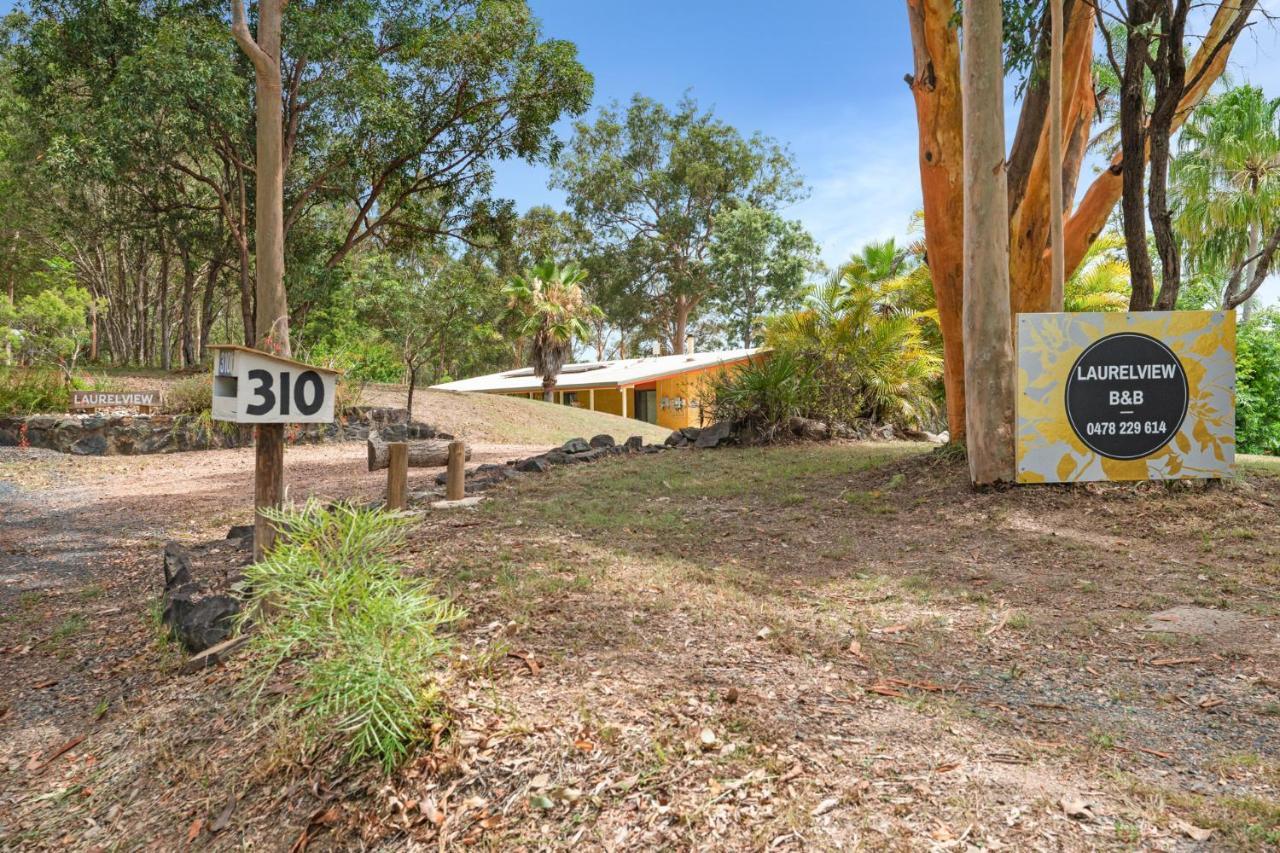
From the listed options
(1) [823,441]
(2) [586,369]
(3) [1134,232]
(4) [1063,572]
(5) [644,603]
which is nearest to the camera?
(5) [644,603]

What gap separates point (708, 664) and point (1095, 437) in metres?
4.54

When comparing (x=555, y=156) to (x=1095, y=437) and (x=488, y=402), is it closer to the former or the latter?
(x=488, y=402)

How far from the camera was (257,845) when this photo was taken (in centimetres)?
237

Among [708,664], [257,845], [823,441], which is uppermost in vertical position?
[823,441]

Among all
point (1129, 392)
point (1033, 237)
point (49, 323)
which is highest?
point (49, 323)

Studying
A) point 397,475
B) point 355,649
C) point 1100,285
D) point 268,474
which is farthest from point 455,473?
point 1100,285

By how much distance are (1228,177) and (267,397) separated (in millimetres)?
24621

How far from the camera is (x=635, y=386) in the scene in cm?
2872

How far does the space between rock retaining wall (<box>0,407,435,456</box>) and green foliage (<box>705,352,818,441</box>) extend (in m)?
6.21

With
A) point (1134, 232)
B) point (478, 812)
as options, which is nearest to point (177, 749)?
point (478, 812)

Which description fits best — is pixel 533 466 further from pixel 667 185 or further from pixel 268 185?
pixel 667 185

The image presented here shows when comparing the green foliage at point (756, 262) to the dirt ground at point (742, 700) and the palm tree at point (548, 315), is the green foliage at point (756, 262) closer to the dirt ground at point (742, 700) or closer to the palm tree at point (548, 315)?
the palm tree at point (548, 315)

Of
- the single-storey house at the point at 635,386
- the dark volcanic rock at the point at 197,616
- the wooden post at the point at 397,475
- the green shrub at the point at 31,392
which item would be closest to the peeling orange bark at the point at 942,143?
the wooden post at the point at 397,475

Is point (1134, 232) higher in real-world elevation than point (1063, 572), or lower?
higher
